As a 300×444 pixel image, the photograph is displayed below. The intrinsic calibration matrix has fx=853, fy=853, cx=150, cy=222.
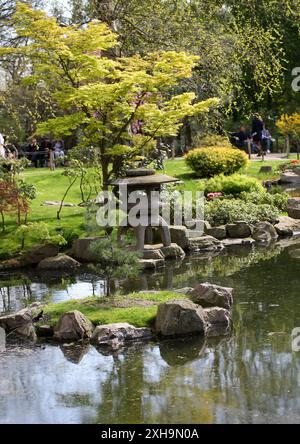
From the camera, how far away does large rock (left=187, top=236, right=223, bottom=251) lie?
61.2 feet

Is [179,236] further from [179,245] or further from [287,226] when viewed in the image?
[287,226]

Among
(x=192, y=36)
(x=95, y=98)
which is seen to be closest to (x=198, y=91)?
(x=192, y=36)

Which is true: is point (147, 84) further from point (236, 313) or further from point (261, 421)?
point (261, 421)

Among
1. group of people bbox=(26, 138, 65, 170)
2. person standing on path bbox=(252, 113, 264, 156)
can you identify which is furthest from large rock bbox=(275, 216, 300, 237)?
group of people bbox=(26, 138, 65, 170)

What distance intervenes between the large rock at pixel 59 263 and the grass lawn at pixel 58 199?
2.88 ft

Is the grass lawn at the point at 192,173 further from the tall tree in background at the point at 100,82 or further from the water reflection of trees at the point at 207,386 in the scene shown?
the water reflection of trees at the point at 207,386

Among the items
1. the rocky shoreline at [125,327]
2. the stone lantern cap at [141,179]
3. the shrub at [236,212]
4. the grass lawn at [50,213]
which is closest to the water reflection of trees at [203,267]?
the shrub at [236,212]

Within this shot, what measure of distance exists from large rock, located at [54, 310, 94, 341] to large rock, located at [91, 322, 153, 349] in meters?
0.15

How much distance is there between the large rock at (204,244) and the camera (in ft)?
61.2

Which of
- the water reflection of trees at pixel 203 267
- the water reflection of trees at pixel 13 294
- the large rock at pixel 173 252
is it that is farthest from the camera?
the large rock at pixel 173 252

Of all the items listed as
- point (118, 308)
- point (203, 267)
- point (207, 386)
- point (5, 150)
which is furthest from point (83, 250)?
point (207, 386)

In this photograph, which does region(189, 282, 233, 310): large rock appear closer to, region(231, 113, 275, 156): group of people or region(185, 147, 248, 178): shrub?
region(185, 147, 248, 178): shrub

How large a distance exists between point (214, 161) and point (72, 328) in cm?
1485
